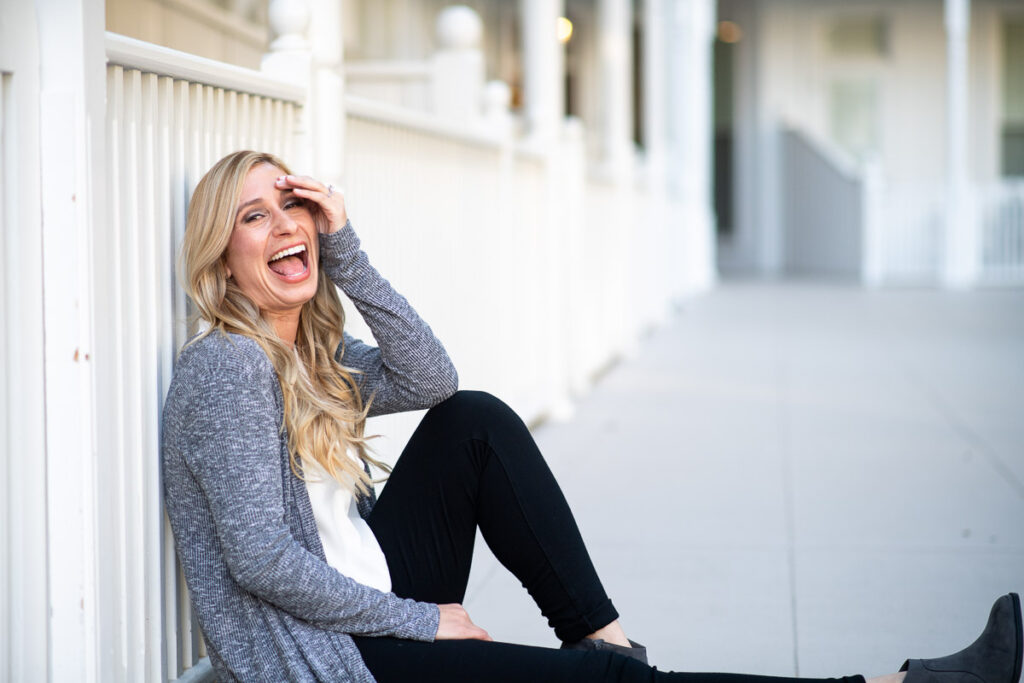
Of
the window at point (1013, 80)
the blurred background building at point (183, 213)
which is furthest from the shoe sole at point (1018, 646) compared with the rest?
the window at point (1013, 80)

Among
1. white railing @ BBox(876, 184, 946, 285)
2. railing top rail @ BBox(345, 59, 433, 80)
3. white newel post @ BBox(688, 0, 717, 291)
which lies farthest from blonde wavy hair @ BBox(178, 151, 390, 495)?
white railing @ BBox(876, 184, 946, 285)

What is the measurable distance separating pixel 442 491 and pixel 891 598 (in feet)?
4.38

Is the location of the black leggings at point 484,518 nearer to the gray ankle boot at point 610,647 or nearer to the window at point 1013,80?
the gray ankle boot at point 610,647

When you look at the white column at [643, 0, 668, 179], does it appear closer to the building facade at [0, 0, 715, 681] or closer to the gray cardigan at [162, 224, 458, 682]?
the building facade at [0, 0, 715, 681]

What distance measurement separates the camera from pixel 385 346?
218cm

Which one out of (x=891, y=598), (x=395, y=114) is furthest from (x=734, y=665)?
(x=395, y=114)

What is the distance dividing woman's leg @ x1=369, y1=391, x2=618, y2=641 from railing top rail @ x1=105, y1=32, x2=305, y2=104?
70 centimetres

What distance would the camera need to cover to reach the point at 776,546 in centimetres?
338

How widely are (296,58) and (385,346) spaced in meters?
0.69

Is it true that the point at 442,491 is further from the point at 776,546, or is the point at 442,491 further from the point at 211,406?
→ the point at 776,546

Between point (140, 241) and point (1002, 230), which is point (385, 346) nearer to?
point (140, 241)

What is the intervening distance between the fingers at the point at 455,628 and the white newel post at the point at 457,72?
9.22 ft

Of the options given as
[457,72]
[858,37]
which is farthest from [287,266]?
[858,37]

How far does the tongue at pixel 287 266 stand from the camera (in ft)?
6.40
